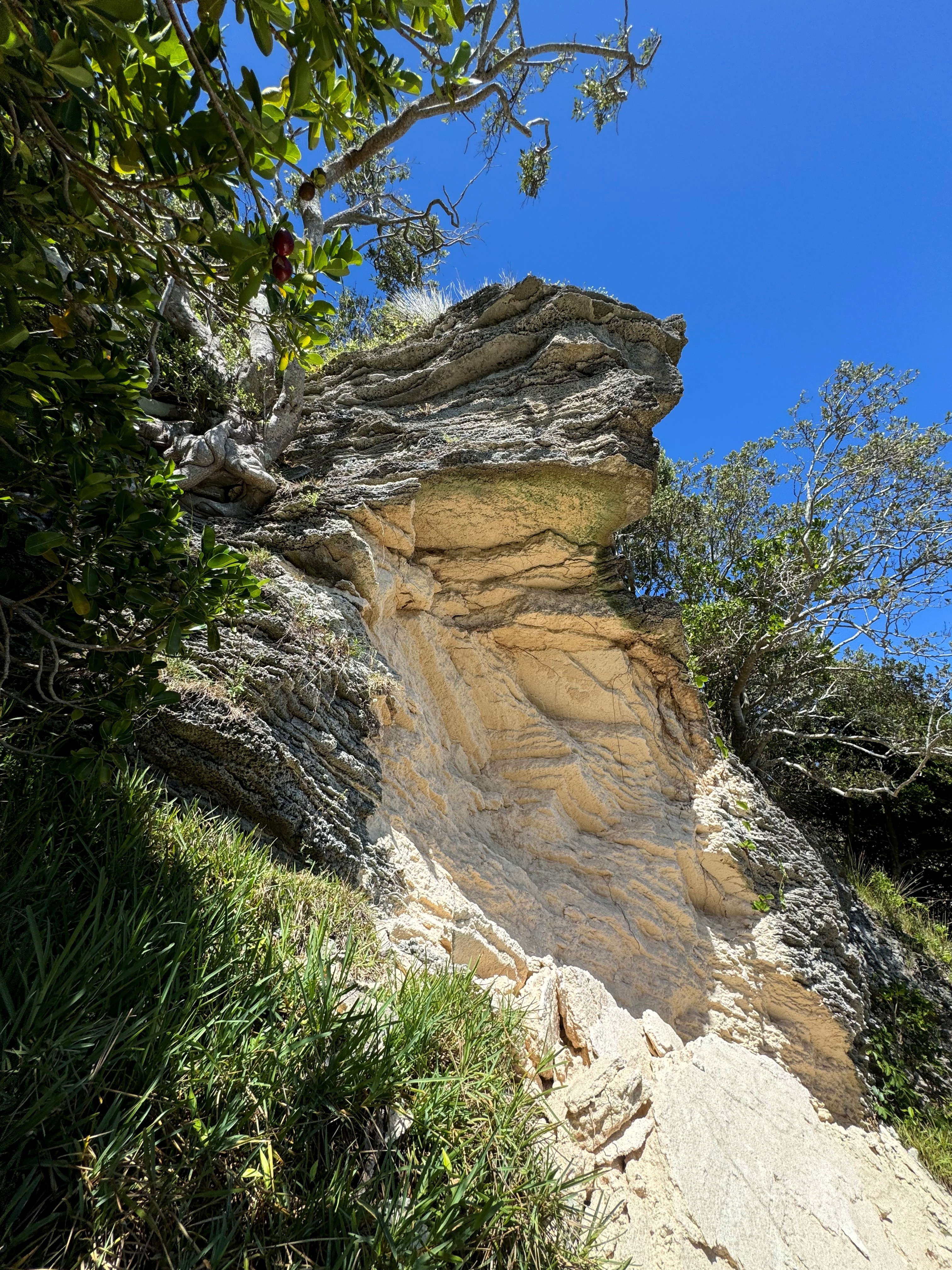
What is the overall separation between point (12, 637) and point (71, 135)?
6.33 feet

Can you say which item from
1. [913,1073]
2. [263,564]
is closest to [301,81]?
[263,564]

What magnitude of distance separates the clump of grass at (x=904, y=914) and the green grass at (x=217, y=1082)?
721 cm

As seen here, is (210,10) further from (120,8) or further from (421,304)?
(421,304)

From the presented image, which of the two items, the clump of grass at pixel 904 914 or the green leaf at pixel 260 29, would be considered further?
the clump of grass at pixel 904 914

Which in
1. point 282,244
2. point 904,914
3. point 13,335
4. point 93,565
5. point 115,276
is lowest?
point 904,914

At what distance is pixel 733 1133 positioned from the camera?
391 cm

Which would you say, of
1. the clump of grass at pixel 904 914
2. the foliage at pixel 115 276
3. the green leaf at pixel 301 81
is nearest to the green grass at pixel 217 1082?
the foliage at pixel 115 276

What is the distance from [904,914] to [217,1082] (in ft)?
32.5

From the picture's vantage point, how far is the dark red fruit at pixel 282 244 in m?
1.83

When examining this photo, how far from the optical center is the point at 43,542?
1.97 meters

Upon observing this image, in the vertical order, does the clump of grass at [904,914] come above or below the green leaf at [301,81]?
below

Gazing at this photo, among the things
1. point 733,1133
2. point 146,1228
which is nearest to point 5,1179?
point 146,1228

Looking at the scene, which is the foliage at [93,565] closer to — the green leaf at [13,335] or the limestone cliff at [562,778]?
the green leaf at [13,335]

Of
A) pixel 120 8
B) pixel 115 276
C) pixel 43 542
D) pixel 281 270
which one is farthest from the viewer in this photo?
pixel 115 276
